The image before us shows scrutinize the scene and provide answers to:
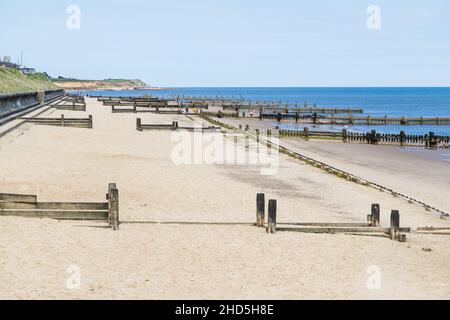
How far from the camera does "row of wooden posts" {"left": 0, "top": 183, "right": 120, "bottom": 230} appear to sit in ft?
47.0

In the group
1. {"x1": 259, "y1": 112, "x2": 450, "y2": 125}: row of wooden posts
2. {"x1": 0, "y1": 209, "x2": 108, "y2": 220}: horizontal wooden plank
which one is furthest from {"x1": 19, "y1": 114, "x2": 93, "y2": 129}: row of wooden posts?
{"x1": 259, "y1": 112, "x2": 450, "y2": 125}: row of wooden posts

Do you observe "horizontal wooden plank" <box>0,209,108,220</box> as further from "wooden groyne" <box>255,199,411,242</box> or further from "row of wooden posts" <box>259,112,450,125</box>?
"row of wooden posts" <box>259,112,450,125</box>

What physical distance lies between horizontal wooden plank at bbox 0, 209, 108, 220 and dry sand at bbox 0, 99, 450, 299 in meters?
0.23

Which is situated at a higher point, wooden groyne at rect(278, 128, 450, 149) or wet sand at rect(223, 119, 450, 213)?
wooden groyne at rect(278, 128, 450, 149)

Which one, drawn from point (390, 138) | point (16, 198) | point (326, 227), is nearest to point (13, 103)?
point (390, 138)

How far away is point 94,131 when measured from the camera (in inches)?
1591

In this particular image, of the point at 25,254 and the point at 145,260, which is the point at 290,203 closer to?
the point at 145,260

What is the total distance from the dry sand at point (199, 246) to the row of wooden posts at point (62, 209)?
0.30m

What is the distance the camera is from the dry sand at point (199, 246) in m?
11.0

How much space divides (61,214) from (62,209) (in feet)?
0.50

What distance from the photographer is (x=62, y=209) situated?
48.3ft

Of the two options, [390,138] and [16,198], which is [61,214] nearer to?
[16,198]

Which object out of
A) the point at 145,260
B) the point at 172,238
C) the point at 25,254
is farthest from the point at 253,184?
the point at 25,254
